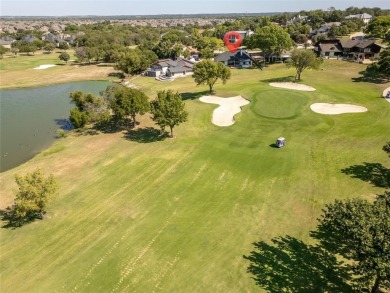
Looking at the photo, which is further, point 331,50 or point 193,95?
point 331,50

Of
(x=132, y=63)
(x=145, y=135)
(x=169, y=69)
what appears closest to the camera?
(x=145, y=135)

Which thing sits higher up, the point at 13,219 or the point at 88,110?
the point at 88,110

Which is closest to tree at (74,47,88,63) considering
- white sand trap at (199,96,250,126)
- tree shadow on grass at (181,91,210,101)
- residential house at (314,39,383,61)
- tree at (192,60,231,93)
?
tree shadow on grass at (181,91,210,101)

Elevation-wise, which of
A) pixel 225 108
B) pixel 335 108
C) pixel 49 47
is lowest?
pixel 49 47

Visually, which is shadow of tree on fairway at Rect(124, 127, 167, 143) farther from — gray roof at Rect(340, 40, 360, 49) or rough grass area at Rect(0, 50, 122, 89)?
gray roof at Rect(340, 40, 360, 49)

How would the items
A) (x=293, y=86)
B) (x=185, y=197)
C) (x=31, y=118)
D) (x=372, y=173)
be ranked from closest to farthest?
(x=185, y=197)
(x=372, y=173)
(x=31, y=118)
(x=293, y=86)

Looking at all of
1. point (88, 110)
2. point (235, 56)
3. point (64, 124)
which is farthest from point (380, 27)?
point (64, 124)

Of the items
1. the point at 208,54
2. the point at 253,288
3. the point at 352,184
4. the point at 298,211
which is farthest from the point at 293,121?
the point at 208,54

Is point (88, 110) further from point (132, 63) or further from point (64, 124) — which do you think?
point (132, 63)
